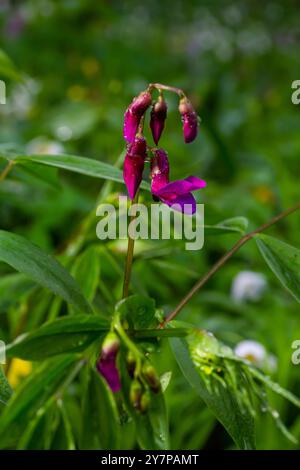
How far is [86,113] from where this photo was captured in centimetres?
297

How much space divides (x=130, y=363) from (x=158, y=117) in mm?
217

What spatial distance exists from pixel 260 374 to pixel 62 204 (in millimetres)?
1692

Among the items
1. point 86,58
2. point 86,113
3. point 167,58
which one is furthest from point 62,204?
point 167,58

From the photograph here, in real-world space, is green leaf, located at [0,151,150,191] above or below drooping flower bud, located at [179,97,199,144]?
above

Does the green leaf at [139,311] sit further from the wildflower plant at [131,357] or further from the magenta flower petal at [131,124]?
the magenta flower petal at [131,124]

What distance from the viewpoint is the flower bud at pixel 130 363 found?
0.61 metres

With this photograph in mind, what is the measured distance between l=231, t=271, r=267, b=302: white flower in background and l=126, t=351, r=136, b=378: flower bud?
1404 mm

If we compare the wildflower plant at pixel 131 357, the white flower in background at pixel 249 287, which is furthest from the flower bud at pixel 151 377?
the white flower in background at pixel 249 287

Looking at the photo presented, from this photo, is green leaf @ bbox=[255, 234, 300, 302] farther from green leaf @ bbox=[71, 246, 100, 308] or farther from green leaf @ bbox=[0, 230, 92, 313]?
green leaf @ bbox=[71, 246, 100, 308]

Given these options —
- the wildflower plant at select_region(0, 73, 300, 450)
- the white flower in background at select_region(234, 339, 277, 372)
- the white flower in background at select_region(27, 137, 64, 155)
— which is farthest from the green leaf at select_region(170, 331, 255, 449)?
the white flower in background at select_region(27, 137, 64, 155)

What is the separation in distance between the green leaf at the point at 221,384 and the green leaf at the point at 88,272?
0.32 meters

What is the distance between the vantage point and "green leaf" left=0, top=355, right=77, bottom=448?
588 millimetres

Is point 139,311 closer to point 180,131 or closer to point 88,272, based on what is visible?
point 88,272

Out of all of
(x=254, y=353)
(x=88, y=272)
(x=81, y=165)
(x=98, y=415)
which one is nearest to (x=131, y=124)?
(x=81, y=165)
